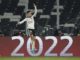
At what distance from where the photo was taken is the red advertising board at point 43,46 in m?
14.9

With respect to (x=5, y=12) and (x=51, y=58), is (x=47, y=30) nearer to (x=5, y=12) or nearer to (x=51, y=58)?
A: (x=5, y=12)

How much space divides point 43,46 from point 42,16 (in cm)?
456

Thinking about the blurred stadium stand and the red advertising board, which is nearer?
the red advertising board

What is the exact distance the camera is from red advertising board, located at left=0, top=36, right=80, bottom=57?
49.0ft

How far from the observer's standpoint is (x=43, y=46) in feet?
49.8

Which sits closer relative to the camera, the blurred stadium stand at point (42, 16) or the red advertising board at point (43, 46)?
the red advertising board at point (43, 46)

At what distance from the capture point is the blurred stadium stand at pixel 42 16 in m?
18.4

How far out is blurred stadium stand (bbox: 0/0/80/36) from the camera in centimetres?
1838

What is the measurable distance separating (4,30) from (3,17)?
0.91m

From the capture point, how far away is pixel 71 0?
2012cm

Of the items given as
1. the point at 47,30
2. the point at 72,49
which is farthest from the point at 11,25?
the point at 72,49

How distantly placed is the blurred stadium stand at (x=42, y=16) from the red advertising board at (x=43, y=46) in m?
2.64

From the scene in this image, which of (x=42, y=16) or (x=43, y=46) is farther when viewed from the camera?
(x=42, y=16)

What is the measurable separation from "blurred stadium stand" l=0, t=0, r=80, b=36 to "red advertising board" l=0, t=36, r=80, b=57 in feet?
8.67
